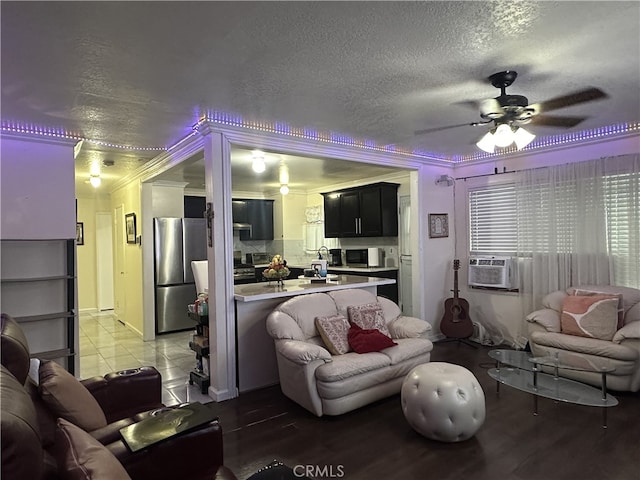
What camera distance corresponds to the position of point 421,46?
2189 mm

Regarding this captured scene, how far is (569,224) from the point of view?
4488mm

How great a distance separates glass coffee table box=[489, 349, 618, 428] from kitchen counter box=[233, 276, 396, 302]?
5.12ft

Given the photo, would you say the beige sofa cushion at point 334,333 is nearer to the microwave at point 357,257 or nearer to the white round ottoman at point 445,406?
the white round ottoman at point 445,406

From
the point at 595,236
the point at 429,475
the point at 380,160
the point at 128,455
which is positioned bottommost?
the point at 429,475

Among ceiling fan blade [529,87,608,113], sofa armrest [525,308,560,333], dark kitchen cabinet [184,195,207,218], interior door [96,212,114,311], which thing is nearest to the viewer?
ceiling fan blade [529,87,608,113]

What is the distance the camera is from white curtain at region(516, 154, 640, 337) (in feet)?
13.7

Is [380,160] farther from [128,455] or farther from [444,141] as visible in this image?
[128,455]

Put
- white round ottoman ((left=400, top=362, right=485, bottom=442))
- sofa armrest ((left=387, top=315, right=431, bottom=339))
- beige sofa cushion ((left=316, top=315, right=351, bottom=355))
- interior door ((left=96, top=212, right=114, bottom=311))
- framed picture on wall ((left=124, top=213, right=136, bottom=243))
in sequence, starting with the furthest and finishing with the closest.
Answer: interior door ((left=96, top=212, right=114, bottom=311)), framed picture on wall ((left=124, top=213, right=136, bottom=243)), sofa armrest ((left=387, top=315, right=431, bottom=339)), beige sofa cushion ((left=316, top=315, right=351, bottom=355)), white round ottoman ((left=400, top=362, right=485, bottom=442))

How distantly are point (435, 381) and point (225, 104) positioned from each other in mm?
2558

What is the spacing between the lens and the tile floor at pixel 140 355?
A: 389cm

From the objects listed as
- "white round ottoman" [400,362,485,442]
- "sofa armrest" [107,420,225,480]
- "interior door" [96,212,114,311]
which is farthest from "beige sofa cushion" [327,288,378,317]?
"interior door" [96,212,114,311]

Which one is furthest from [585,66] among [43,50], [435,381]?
[43,50]

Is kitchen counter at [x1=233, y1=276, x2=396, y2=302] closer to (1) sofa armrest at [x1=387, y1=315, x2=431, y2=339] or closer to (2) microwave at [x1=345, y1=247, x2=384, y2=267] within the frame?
(1) sofa armrest at [x1=387, y1=315, x2=431, y2=339]

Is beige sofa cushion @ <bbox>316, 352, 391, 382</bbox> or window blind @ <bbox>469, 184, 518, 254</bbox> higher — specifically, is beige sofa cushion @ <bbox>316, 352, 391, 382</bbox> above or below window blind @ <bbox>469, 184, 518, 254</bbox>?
below
